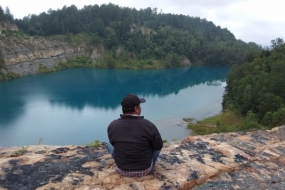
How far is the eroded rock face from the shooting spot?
437cm

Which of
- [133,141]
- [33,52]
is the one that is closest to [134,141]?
[133,141]

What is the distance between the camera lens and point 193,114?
36.3 m

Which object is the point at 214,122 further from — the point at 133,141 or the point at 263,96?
the point at 133,141

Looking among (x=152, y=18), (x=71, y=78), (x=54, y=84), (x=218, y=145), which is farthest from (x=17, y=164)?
(x=152, y=18)

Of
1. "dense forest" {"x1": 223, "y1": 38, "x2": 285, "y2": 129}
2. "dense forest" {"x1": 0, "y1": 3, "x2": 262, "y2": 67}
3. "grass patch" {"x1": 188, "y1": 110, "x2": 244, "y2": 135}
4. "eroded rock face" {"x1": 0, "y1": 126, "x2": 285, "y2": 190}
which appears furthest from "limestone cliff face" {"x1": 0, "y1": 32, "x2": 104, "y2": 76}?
"eroded rock face" {"x1": 0, "y1": 126, "x2": 285, "y2": 190}

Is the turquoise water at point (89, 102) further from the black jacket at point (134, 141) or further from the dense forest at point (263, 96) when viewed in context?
the black jacket at point (134, 141)

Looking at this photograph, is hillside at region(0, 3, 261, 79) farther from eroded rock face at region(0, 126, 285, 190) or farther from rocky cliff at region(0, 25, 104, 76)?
eroded rock face at region(0, 126, 285, 190)

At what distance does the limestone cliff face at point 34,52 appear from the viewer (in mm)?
61625

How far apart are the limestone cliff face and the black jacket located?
60.3 meters

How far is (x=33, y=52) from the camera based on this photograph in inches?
2712

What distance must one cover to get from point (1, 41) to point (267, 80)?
55.6m

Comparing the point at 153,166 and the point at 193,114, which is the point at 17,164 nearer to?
the point at 153,166

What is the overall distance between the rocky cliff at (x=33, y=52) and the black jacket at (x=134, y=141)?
60171 mm

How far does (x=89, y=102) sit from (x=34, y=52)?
1346 inches
